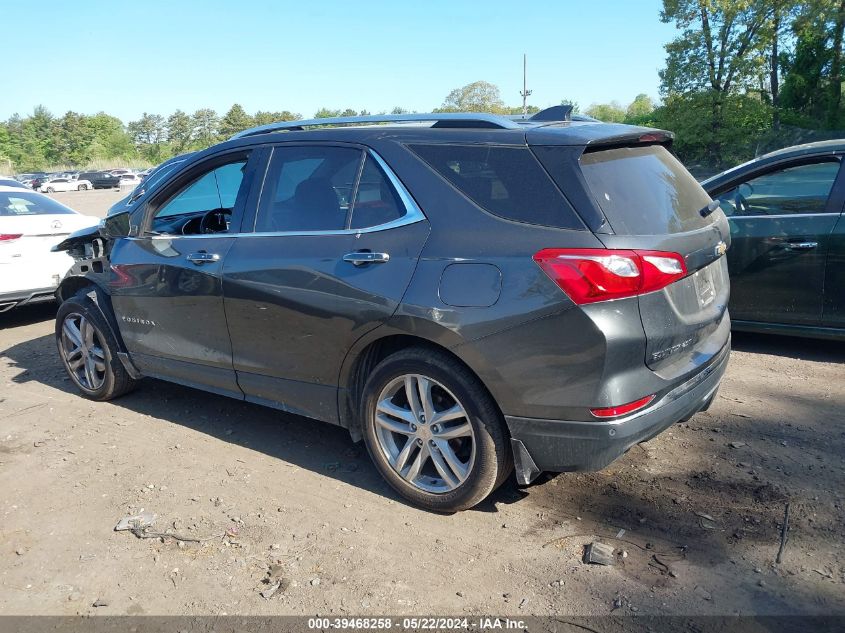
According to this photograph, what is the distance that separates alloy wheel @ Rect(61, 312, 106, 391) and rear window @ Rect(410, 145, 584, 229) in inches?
122

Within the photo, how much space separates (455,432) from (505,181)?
46.1 inches

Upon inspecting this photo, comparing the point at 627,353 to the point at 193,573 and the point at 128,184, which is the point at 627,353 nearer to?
the point at 193,573

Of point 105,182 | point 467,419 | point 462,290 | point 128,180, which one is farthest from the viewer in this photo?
point 128,180

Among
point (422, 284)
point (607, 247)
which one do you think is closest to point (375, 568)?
point (422, 284)

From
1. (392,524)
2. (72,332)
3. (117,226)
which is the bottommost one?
(392,524)

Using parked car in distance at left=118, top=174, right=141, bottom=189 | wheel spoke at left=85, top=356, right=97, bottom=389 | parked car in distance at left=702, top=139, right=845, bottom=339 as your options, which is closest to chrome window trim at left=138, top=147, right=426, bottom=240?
wheel spoke at left=85, top=356, right=97, bottom=389

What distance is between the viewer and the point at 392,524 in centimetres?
338

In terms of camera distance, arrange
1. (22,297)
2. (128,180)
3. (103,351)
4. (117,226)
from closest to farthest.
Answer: (117,226)
(103,351)
(22,297)
(128,180)

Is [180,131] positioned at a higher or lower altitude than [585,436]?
higher

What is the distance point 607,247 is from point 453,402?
1028 millimetres

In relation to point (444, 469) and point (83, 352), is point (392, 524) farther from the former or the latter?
point (83, 352)

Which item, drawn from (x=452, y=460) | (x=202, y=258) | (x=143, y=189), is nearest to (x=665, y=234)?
(x=452, y=460)

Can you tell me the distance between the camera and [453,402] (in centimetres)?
330

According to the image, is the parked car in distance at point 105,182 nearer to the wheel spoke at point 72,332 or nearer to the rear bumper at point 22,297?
the rear bumper at point 22,297
